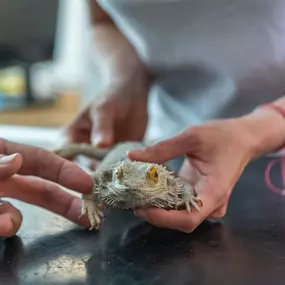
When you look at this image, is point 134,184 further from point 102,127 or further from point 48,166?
point 102,127

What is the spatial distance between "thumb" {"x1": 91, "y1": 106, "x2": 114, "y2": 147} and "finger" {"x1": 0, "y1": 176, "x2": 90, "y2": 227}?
0.33 m

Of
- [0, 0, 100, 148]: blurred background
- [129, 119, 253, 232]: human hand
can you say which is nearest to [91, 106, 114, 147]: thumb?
[129, 119, 253, 232]: human hand

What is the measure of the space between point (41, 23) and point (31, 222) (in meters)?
2.33

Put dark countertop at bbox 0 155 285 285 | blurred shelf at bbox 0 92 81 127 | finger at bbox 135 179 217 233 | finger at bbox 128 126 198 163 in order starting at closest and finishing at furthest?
dark countertop at bbox 0 155 285 285, finger at bbox 135 179 217 233, finger at bbox 128 126 198 163, blurred shelf at bbox 0 92 81 127

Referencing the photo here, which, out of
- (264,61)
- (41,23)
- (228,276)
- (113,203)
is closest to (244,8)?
(264,61)

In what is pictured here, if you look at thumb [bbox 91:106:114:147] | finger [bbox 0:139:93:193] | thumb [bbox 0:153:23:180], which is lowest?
thumb [bbox 91:106:114:147]

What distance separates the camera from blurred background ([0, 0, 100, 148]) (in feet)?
9.52

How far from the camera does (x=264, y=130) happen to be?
36.4 inches

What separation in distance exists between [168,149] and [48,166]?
166mm

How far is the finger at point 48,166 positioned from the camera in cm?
79

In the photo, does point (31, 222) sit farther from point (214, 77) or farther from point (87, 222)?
point (214, 77)

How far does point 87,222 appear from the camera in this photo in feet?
2.54

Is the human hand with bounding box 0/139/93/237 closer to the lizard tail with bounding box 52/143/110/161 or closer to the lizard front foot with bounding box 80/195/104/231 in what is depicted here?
the lizard front foot with bounding box 80/195/104/231

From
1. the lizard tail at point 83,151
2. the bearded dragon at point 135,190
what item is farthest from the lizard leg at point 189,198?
the lizard tail at point 83,151
